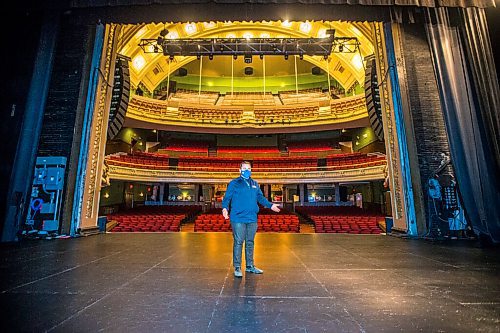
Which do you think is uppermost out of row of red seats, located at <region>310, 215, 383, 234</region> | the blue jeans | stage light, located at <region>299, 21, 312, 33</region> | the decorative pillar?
stage light, located at <region>299, 21, 312, 33</region>

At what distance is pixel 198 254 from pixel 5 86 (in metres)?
6.16

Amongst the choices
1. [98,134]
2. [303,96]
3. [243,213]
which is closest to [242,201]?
[243,213]

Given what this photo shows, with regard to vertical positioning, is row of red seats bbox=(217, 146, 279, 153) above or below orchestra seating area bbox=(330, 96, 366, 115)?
below

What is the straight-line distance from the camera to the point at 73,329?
1.44 m

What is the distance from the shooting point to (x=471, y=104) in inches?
216

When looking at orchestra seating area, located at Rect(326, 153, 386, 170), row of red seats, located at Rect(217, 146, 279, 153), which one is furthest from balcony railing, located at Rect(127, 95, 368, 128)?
row of red seats, located at Rect(217, 146, 279, 153)

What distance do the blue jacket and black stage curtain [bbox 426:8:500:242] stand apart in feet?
16.9

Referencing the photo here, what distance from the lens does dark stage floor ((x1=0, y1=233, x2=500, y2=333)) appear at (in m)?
1.51

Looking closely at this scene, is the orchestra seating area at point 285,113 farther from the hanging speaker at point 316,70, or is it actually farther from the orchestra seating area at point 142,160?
the orchestra seating area at point 142,160

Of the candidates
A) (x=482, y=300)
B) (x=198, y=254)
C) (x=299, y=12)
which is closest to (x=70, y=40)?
(x=299, y=12)

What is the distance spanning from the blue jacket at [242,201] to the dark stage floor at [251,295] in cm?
67

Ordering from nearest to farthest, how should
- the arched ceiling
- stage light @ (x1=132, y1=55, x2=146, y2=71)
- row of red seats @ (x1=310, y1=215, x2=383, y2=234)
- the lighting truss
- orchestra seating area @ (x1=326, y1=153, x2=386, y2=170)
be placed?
row of red seats @ (x1=310, y1=215, x2=383, y2=234)
the lighting truss
the arched ceiling
orchestra seating area @ (x1=326, y1=153, x2=386, y2=170)
stage light @ (x1=132, y1=55, x2=146, y2=71)

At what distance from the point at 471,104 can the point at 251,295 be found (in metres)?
6.62

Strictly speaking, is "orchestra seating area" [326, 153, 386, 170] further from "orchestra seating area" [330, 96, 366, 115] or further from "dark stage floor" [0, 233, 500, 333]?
"dark stage floor" [0, 233, 500, 333]
